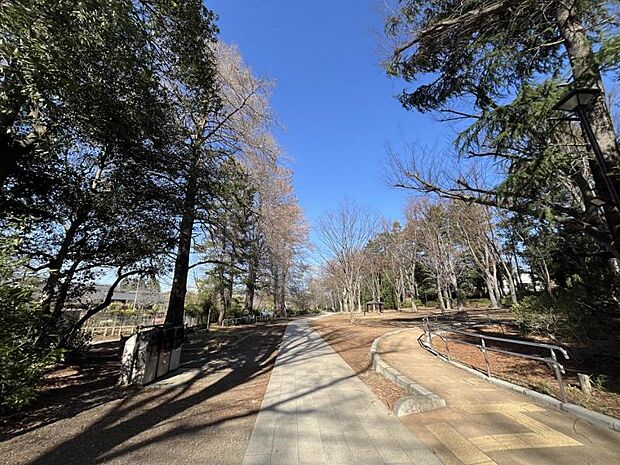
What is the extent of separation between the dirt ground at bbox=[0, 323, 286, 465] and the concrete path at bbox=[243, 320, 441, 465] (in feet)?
0.86

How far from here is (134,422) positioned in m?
3.67

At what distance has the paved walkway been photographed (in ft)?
8.17

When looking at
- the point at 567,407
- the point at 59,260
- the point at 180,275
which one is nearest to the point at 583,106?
the point at 567,407

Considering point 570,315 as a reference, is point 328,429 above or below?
below

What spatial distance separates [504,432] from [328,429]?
6.27ft

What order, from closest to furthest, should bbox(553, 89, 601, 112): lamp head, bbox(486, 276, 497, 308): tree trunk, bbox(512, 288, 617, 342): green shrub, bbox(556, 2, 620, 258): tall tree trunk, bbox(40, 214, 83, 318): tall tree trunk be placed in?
bbox(553, 89, 601, 112): lamp head, bbox(556, 2, 620, 258): tall tree trunk, bbox(40, 214, 83, 318): tall tree trunk, bbox(512, 288, 617, 342): green shrub, bbox(486, 276, 497, 308): tree trunk

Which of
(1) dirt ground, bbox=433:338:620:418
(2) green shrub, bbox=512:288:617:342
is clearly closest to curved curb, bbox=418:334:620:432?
(1) dirt ground, bbox=433:338:620:418

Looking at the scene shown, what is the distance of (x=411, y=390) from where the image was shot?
4.32 meters

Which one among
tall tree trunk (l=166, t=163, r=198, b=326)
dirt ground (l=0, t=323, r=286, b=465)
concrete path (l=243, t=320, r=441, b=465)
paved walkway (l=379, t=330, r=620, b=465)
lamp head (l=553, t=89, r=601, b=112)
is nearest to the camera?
paved walkway (l=379, t=330, r=620, b=465)

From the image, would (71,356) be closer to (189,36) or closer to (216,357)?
(216,357)

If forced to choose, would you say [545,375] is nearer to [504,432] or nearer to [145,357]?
[504,432]

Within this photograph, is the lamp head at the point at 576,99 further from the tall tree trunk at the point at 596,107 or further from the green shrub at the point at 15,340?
the green shrub at the point at 15,340

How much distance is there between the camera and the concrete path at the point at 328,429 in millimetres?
2705

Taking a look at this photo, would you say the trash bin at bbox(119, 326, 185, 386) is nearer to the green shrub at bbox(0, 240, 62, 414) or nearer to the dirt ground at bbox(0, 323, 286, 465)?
the dirt ground at bbox(0, 323, 286, 465)
